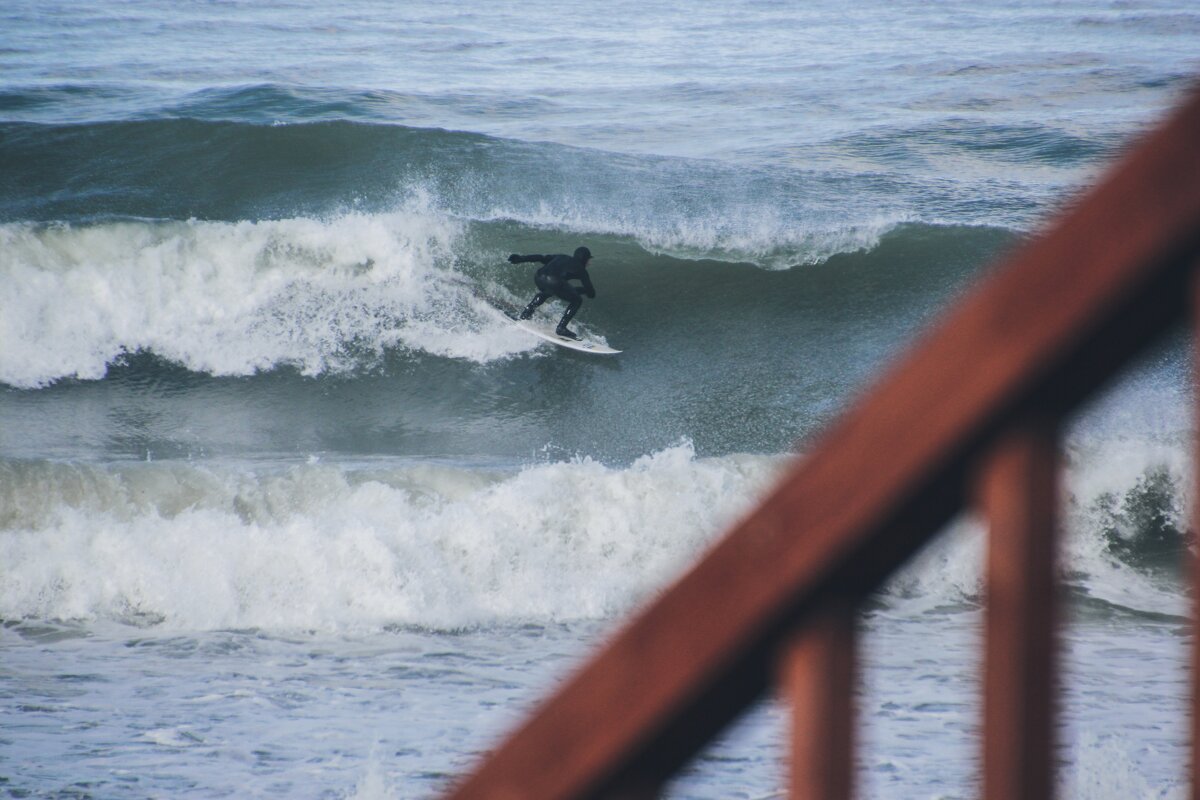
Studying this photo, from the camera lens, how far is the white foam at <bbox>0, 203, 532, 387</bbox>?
44.7 ft

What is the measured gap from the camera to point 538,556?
28.0 ft

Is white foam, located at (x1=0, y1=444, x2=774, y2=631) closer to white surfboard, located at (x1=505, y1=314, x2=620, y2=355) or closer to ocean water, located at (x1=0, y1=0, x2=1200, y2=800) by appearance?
ocean water, located at (x1=0, y1=0, x2=1200, y2=800)

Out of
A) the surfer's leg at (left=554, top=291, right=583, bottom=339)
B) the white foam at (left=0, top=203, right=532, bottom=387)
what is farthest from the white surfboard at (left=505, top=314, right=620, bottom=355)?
the white foam at (left=0, top=203, right=532, bottom=387)

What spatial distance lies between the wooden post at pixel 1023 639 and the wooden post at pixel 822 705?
0.08 metres

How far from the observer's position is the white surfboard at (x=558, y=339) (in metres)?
13.3

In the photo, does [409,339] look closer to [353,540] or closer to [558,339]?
[558,339]

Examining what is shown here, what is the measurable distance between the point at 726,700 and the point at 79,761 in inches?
Answer: 226

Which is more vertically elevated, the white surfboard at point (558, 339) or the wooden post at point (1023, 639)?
the white surfboard at point (558, 339)

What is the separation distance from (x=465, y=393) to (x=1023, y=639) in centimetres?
1239

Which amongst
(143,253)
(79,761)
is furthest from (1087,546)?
(143,253)

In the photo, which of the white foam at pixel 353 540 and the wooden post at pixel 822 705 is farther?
the white foam at pixel 353 540

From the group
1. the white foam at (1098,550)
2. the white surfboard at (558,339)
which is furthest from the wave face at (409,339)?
the white foam at (1098,550)

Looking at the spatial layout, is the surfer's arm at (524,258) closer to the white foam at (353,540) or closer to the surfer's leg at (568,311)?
the surfer's leg at (568,311)

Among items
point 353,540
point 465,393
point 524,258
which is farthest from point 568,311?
point 353,540
